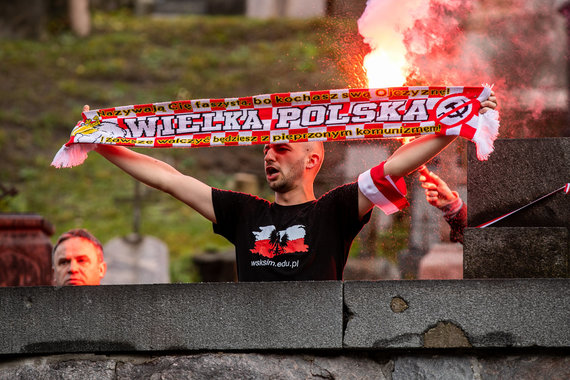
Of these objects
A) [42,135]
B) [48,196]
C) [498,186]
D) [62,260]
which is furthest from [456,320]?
[42,135]

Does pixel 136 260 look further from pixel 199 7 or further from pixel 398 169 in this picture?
pixel 199 7

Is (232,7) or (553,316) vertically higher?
(232,7)

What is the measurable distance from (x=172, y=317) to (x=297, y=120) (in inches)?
48.5

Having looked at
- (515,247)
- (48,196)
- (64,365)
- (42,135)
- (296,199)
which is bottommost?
(64,365)

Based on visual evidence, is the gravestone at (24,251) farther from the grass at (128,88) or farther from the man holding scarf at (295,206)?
the grass at (128,88)

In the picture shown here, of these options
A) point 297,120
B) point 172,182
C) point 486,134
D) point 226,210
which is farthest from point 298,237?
point 486,134

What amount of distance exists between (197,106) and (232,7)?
21.1 metres

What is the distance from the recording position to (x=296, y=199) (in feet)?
15.9

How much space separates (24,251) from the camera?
7527 millimetres

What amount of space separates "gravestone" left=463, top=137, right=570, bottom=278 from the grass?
8.88m

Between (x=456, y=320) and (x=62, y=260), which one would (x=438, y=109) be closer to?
(x=456, y=320)

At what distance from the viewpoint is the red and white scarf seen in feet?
14.9

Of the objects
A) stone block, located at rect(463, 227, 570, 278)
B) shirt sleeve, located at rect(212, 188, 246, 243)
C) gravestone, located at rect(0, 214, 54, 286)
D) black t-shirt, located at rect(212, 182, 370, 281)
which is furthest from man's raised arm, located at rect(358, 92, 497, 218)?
gravestone, located at rect(0, 214, 54, 286)

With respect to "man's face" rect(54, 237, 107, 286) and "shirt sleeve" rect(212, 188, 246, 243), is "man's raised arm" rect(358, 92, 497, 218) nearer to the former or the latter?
"shirt sleeve" rect(212, 188, 246, 243)
